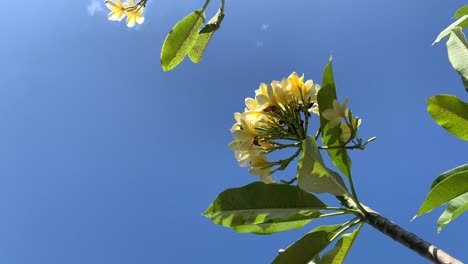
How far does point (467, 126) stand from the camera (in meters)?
1.74

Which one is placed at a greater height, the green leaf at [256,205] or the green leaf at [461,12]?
the green leaf at [461,12]

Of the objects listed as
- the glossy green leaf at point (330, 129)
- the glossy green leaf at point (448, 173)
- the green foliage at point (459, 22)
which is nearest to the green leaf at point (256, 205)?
the glossy green leaf at point (330, 129)

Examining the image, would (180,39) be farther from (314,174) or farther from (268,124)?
(314,174)

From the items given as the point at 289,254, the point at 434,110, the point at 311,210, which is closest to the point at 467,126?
the point at 434,110

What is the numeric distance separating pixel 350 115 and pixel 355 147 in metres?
0.13

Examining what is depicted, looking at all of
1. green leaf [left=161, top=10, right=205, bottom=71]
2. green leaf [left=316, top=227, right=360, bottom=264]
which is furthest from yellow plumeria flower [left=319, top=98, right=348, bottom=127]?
green leaf [left=161, top=10, right=205, bottom=71]

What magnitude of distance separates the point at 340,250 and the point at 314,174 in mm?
320

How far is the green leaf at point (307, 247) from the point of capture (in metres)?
1.68

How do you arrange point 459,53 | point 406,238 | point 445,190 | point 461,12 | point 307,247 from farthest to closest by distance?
point 461,12
point 459,53
point 307,247
point 445,190
point 406,238

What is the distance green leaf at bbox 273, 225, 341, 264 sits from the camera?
1.68 metres

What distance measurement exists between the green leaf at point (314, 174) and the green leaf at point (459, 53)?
0.59 m

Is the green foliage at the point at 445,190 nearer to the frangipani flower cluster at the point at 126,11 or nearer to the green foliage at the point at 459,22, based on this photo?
the green foliage at the point at 459,22

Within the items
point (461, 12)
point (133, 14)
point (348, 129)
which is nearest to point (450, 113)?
point (348, 129)

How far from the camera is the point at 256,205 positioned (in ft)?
5.79
